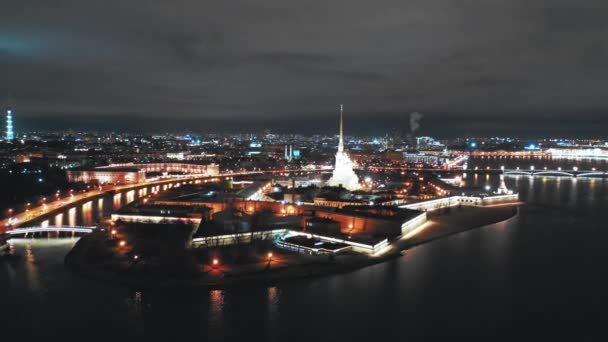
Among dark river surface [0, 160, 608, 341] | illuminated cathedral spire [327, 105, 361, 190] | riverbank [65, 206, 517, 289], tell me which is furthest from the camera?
illuminated cathedral spire [327, 105, 361, 190]

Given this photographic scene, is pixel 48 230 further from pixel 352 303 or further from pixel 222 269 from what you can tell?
pixel 352 303

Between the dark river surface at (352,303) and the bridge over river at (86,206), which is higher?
the bridge over river at (86,206)

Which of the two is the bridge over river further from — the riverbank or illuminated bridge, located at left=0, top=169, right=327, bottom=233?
the riverbank

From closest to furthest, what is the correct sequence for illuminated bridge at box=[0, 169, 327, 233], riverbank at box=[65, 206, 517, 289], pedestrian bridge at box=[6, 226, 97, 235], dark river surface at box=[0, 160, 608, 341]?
dark river surface at box=[0, 160, 608, 341], riverbank at box=[65, 206, 517, 289], pedestrian bridge at box=[6, 226, 97, 235], illuminated bridge at box=[0, 169, 327, 233]

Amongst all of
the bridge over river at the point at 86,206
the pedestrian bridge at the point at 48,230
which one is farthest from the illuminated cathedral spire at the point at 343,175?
the pedestrian bridge at the point at 48,230

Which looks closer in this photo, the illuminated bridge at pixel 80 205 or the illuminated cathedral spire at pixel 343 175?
the illuminated bridge at pixel 80 205

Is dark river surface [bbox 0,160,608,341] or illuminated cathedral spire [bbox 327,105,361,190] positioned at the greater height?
illuminated cathedral spire [bbox 327,105,361,190]

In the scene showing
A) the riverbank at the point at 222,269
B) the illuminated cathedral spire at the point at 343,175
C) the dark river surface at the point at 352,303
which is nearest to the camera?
the dark river surface at the point at 352,303

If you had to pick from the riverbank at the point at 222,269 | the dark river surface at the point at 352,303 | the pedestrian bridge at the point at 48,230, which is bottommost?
the dark river surface at the point at 352,303

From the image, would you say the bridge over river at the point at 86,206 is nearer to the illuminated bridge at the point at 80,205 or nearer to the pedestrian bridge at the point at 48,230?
the illuminated bridge at the point at 80,205

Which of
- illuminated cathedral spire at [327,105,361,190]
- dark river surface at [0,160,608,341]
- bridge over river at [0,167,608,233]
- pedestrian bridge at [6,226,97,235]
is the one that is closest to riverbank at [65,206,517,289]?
dark river surface at [0,160,608,341]
